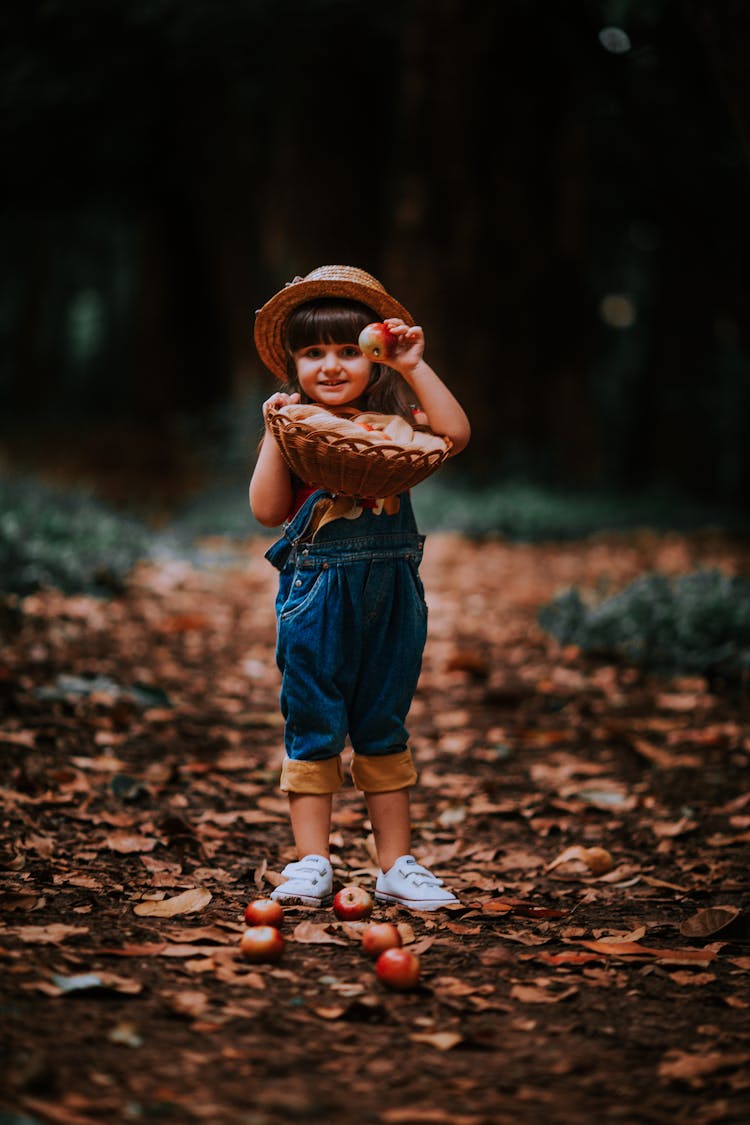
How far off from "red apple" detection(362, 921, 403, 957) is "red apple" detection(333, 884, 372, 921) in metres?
0.21

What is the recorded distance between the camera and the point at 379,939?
2398mm

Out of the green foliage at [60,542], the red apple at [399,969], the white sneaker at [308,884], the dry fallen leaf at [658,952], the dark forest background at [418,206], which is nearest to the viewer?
the red apple at [399,969]

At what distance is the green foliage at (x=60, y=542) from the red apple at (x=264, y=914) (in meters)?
3.42

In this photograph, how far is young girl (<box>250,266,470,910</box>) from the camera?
9.17ft

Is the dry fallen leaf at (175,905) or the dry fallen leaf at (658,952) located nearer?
the dry fallen leaf at (658,952)

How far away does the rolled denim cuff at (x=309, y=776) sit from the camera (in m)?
2.85

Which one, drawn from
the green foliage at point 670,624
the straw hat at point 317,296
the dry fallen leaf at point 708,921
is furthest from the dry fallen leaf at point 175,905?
the green foliage at point 670,624

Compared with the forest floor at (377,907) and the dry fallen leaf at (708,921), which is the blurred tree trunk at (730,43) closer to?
the forest floor at (377,907)

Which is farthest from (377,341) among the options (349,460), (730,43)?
(730,43)

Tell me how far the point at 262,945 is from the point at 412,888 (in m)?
0.56

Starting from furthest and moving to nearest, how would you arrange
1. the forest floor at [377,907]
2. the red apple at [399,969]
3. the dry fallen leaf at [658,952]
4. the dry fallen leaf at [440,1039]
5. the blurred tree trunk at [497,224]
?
the blurred tree trunk at [497,224], the dry fallen leaf at [658,952], the red apple at [399,969], the dry fallen leaf at [440,1039], the forest floor at [377,907]

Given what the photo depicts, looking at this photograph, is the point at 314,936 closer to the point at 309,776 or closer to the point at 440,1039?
Result: the point at 309,776

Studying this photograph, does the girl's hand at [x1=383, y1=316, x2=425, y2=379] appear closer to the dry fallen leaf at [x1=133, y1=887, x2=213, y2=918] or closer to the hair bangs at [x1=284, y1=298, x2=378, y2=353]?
the hair bangs at [x1=284, y1=298, x2=378, y2=353]

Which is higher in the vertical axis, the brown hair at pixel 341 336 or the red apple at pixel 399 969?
the brown hair at pixel 341 336
